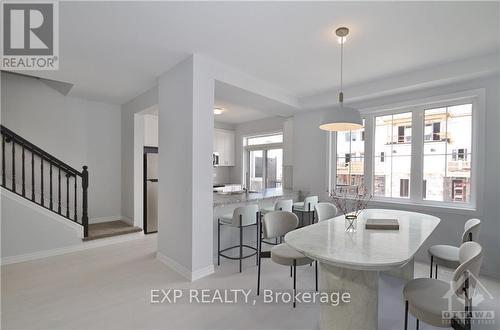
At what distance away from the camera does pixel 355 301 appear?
175 cm

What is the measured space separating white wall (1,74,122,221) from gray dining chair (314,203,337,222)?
4.40 metres

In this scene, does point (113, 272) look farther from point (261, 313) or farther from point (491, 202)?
point (491, 202)

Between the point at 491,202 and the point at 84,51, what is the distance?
5.48 m

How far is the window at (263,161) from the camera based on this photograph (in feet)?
21.9

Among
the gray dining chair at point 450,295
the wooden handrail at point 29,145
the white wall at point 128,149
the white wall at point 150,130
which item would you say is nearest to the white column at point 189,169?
the white wall at point 128,149

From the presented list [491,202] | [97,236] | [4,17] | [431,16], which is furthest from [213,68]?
[491,202]

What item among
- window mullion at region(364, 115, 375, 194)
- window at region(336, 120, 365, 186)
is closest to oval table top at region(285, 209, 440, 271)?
window mullion at region(364, 115, 375, 194)

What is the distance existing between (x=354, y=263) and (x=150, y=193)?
4.36 meters

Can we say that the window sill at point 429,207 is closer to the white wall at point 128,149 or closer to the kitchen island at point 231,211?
the kitchen island at point 231,211

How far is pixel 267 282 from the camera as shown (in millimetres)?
2877

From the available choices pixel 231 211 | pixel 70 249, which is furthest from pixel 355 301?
pixel 70 249

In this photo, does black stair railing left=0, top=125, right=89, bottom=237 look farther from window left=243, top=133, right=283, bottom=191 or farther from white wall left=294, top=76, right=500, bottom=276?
white wall left=294, top=76, right=500, bottom=276

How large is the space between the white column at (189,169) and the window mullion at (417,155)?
3.19m

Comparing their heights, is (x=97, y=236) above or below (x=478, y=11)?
below
